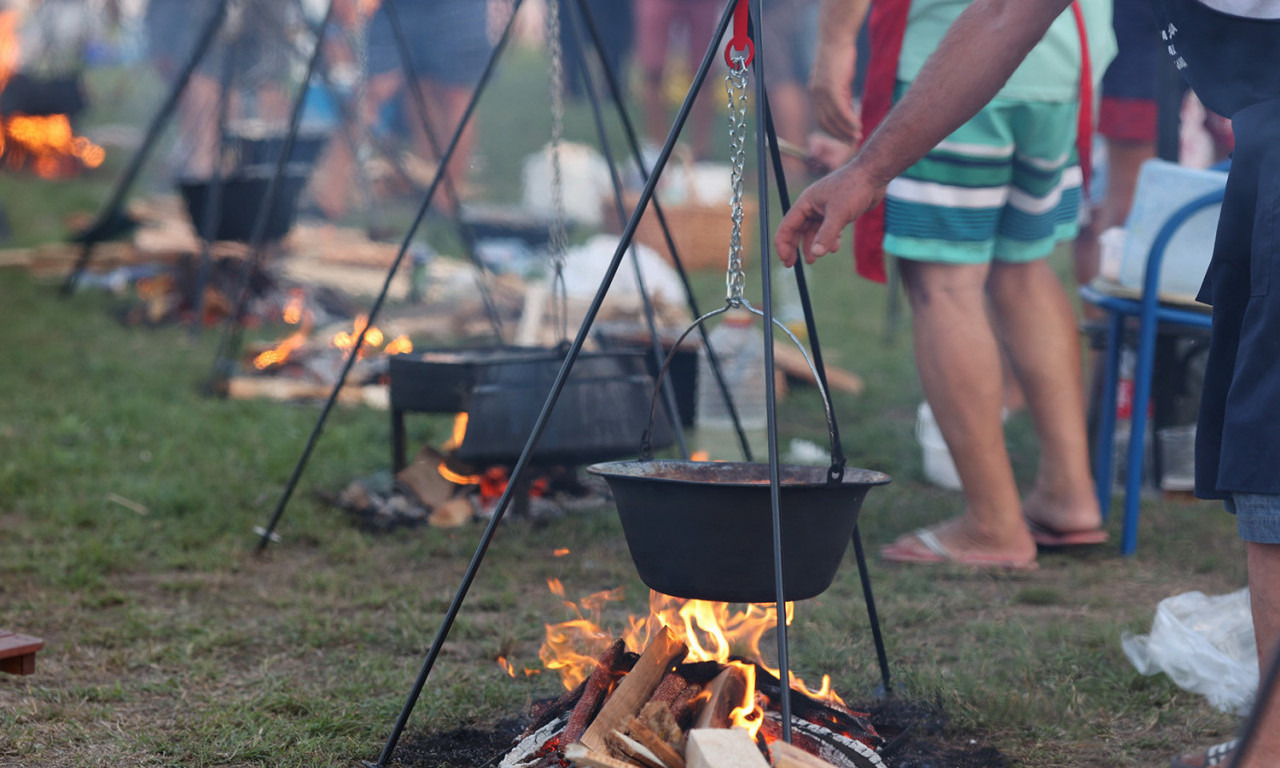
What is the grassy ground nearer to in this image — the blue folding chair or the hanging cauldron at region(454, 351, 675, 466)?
the blue folding chair

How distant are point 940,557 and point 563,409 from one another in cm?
121

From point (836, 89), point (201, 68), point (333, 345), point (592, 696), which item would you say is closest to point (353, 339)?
point (333, 345)

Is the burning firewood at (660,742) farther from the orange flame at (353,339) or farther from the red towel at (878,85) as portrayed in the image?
the orange flame at (353,339)

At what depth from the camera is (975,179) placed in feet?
10.9

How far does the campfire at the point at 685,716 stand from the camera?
6.32 feet

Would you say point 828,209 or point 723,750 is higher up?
point 828,209

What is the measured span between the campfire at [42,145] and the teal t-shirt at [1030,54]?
9692 mm

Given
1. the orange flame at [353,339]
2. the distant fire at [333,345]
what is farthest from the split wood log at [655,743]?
the orange flame at [353,339]

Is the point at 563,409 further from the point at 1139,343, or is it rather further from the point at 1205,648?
the point at 1139,343

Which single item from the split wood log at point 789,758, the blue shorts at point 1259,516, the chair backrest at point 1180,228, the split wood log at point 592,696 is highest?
the chair backrest at point 1180,228

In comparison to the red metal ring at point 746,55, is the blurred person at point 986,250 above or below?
below

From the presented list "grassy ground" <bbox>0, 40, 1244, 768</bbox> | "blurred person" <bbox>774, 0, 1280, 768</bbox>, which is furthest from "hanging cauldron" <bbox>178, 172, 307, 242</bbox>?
"blurred person" <bbox>774, 0, 1280, 768</bbox>

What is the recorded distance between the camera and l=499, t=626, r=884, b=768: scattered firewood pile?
1.95 metres

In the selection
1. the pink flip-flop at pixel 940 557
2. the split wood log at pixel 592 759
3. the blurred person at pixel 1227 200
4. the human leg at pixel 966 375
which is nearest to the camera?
the blurred person at pixel 1227 200
